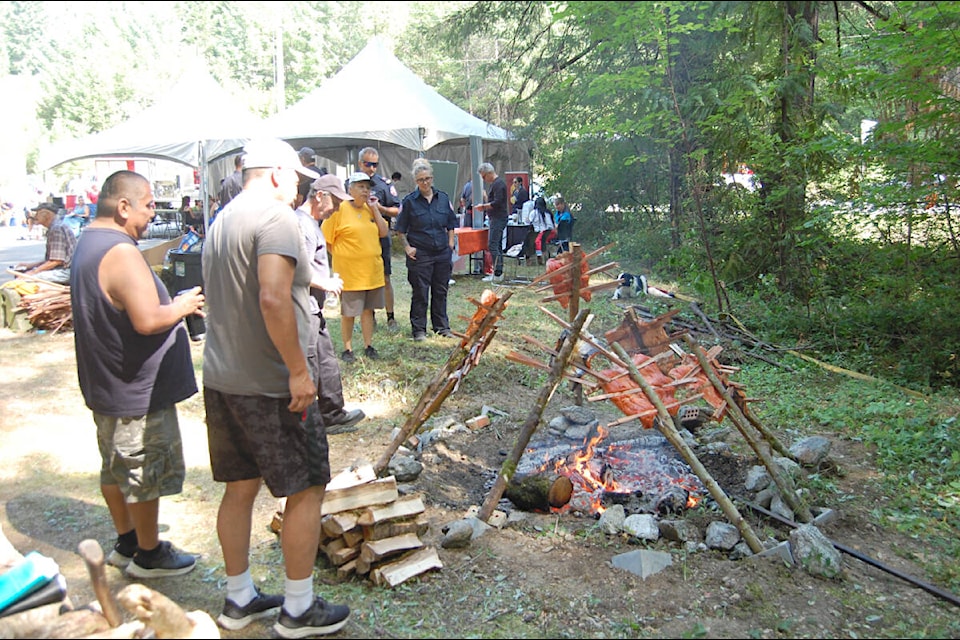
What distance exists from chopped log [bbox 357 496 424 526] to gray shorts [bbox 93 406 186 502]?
882 millimetres

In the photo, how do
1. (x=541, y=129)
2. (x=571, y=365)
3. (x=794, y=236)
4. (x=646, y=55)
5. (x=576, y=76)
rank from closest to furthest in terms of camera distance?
(x=571, y=365) < (x=646, y=55) < (x=576, y=76) < (x=794, y=236) < (x=541, y=129)

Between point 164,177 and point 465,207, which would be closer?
point 465,207

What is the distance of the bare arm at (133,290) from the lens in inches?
119

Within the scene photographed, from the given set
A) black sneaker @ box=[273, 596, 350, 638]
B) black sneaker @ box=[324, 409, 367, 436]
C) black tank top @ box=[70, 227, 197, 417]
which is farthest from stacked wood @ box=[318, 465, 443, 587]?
black sneaker @ box=[324, 409, 367, 436]


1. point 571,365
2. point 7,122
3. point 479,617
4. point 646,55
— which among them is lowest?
point 479,617

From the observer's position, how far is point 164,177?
32.8 metres

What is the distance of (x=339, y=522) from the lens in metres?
3.36

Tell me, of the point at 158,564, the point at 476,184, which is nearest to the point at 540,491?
the point at 158,564

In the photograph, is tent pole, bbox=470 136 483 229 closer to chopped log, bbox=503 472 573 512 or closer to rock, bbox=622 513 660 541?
chopped log, bbox=503 472 573 512

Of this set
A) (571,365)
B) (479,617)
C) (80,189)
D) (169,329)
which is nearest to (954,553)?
(571,365)

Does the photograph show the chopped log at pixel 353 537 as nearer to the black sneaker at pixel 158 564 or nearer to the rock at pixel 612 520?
the black sneaker at pixel 158 564

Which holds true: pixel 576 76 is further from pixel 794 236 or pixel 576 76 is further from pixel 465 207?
pixel 465 207

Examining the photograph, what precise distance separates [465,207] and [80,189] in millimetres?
23140

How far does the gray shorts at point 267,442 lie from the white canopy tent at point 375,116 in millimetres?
10888
